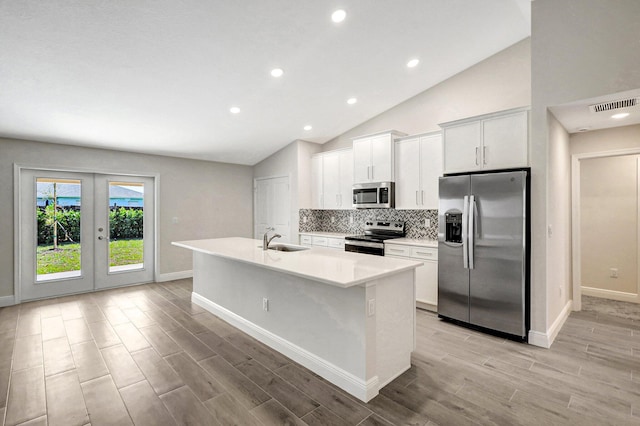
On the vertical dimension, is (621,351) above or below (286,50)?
below

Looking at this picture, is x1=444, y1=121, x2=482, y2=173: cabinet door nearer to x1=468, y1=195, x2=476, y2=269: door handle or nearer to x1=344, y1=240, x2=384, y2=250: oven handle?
x1=468, y1=195, x2=476, y2=269: door handle

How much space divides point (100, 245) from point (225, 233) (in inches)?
87.2

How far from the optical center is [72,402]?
222 cm

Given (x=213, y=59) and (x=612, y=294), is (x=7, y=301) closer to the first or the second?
(x=213, y=59)

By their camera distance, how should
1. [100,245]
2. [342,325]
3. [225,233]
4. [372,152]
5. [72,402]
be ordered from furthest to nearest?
[225,233], [100,245], [372,152], [342,325], [72,402]

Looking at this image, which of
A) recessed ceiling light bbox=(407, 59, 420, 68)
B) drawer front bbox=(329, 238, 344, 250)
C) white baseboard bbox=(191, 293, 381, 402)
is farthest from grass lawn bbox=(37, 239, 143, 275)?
recessed ceiling light bbox=(407, 59, 420, 68)

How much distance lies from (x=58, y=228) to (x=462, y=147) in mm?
5996

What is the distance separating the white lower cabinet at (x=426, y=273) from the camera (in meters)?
3.92

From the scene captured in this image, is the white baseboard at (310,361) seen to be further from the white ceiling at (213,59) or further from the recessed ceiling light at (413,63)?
the recessed ceiling light at (413,63)

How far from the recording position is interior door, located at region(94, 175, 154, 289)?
17.1 ft

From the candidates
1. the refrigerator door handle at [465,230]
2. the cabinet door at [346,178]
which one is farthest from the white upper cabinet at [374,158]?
the refrigerator door handle at [465,230]

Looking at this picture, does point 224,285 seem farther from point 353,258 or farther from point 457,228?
point 457,228

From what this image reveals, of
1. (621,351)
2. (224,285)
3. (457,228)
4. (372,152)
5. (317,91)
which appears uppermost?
(317,91)

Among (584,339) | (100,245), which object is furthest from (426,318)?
(100,245)
